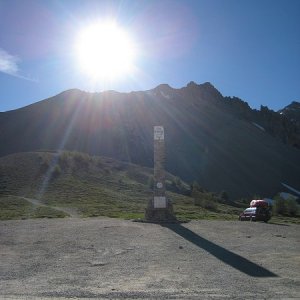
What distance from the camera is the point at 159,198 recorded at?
3109 cm

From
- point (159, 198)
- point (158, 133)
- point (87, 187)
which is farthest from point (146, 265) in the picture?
point (87, 187)

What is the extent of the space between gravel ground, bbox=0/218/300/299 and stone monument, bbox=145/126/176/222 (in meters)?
8.30

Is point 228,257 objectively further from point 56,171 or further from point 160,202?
point 56,171

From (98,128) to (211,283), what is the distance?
104 m

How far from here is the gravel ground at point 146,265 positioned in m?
9.88

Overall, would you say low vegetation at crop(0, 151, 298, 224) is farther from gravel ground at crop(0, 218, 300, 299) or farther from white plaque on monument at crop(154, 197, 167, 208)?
gravel ground at crop(0, 218, 300, 299)

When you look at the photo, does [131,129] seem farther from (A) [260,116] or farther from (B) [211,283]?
(B) [211,283]

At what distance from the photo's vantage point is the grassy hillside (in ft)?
164

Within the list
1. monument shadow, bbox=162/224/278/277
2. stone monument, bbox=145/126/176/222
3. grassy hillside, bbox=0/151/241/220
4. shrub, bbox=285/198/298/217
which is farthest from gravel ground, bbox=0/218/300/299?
shrub, bbox=285/198/298/217

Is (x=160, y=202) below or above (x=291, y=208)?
below

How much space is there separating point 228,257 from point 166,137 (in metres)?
99.8

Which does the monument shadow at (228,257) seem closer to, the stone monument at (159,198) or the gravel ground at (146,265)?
the gravel ground at (146,265)

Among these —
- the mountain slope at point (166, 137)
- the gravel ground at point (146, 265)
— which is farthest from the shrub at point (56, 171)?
the gravel ground at point (146, 265)

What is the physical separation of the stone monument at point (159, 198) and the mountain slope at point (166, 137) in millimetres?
56441
